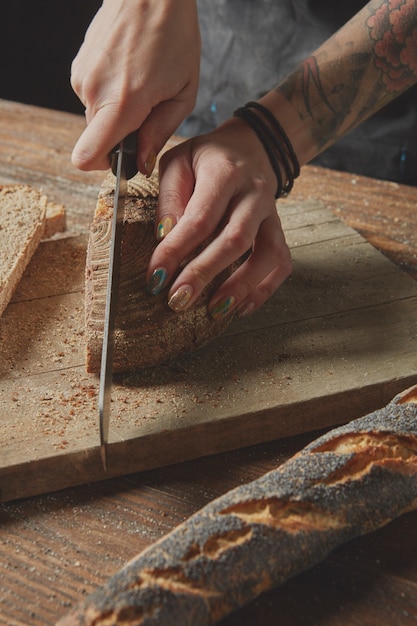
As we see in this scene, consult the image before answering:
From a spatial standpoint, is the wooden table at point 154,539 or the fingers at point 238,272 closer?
the wooden table at point 154,539

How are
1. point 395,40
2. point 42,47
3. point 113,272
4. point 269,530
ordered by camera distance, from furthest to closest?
1. point 42,47
2. point 395,40
3. point 113,272
4. point 269,530

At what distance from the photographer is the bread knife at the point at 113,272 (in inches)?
50.2

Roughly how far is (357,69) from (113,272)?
94cm

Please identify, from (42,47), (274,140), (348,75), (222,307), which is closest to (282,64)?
(348,75)

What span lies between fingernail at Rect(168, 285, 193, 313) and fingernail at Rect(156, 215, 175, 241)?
0.44ft

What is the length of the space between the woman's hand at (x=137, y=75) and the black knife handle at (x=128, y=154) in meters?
0.02

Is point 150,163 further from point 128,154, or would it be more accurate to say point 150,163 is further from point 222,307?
point 222,307

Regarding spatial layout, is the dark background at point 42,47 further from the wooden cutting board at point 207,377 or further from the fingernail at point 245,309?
the fingernail at point 245,309

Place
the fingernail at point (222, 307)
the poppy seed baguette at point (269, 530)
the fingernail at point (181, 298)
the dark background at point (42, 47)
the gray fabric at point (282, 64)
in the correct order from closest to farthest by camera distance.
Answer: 1. the poppy seed baguette at point (269, 530)
2. the fingernail at point (181, 298)
3. the fingernail at point (222, 307)
4. the gray fabric at point (282, 64)
5. the dark background at point (42, 47)

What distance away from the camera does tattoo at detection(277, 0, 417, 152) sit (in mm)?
1848

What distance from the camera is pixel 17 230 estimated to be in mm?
1867

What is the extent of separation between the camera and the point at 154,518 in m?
1.24

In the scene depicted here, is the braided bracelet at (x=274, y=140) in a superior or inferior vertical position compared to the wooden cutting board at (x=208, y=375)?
superior

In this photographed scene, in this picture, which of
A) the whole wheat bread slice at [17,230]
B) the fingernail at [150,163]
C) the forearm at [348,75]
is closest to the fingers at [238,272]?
the fingernail at [150,163]
